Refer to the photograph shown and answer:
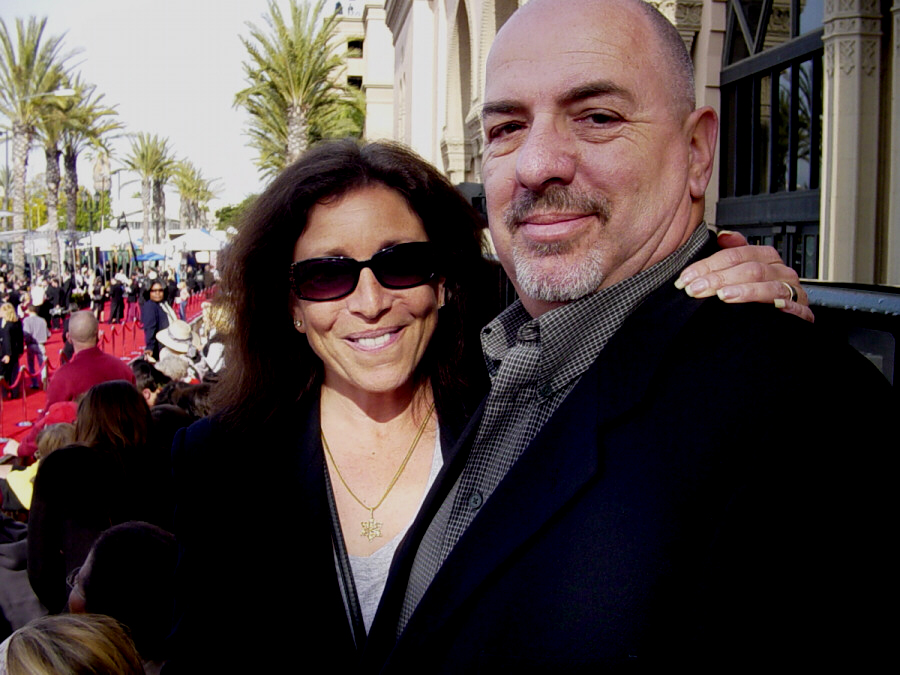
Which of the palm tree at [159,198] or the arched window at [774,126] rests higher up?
the palm tree at [159,198]

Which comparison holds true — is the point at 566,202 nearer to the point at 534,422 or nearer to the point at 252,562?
the point at 534,422

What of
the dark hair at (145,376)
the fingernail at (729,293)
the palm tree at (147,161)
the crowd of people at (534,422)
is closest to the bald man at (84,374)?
the dark hair at (145,376)

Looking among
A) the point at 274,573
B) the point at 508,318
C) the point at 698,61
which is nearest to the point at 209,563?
the point at 274,573

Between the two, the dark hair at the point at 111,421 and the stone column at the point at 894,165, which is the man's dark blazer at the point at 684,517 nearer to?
the dark hair at the point at 111,421

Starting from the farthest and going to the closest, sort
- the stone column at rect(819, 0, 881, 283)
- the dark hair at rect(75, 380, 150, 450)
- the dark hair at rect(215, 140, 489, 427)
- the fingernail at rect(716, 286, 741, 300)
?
the stone column at rect(819, 0, 881, 283) < the dark hair at rect(75, 380, 150, 450) < the dark hair at rect(215, 140, 489, 427) < the fingernail at rect(716, 286, 741, 300)

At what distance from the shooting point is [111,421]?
471cm

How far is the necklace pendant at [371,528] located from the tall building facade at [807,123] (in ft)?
19.0

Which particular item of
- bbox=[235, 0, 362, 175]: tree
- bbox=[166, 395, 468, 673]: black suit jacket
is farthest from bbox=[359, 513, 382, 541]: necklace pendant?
bbox=[235, 0, 362, 175]: tree

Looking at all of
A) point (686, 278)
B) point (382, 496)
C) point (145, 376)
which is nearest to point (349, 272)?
point (382, 496)

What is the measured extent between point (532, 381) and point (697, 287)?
1.22 feet

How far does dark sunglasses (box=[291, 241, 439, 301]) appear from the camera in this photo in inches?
95.4

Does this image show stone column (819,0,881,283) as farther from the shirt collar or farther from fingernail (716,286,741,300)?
fingernail (716,286,741,300)

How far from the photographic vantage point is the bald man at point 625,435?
121cm

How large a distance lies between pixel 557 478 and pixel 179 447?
1.35 meters
